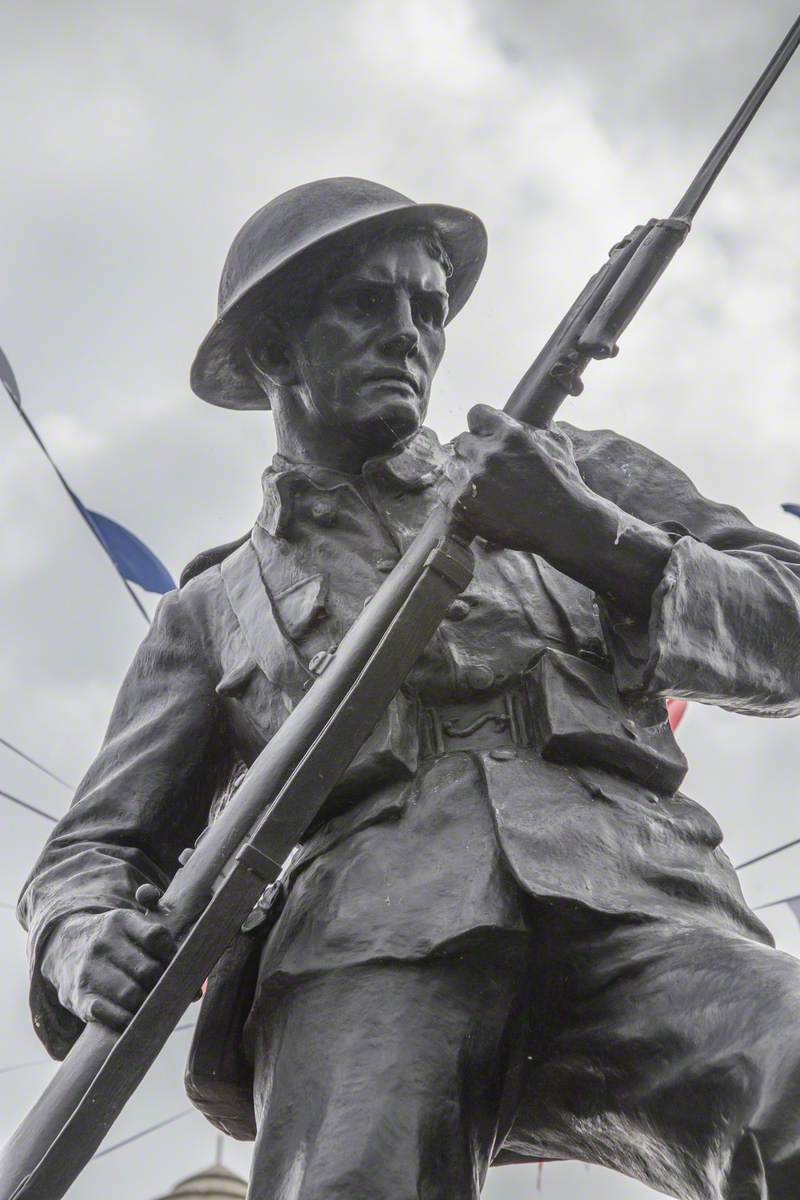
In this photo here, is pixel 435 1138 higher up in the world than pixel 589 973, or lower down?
lower down

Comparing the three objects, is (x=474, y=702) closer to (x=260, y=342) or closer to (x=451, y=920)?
(x=451, y=920)

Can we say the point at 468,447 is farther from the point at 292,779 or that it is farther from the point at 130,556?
the point at 130,556

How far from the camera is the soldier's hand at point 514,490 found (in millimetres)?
4262

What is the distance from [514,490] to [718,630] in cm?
60

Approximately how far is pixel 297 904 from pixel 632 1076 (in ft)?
2.94

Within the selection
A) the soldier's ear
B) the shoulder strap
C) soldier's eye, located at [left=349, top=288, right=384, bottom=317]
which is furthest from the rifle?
the soldier's ear

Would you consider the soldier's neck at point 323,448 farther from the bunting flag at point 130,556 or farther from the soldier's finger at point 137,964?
the bunting flag at point 130,556

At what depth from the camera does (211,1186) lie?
16422 mm

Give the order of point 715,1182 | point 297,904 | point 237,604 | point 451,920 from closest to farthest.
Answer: point 715,1182
point 451,920
point 297,904
point 237,604

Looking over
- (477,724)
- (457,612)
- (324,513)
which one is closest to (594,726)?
(477,724)

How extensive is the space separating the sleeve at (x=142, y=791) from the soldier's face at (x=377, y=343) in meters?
0.75

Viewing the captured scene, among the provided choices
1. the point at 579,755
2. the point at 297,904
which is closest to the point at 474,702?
the point at 579,755

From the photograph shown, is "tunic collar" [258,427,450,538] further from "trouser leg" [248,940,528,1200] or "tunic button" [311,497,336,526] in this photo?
"trouser leg" [248,940,528,1200]

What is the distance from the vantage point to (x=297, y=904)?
A: 4348 mm
